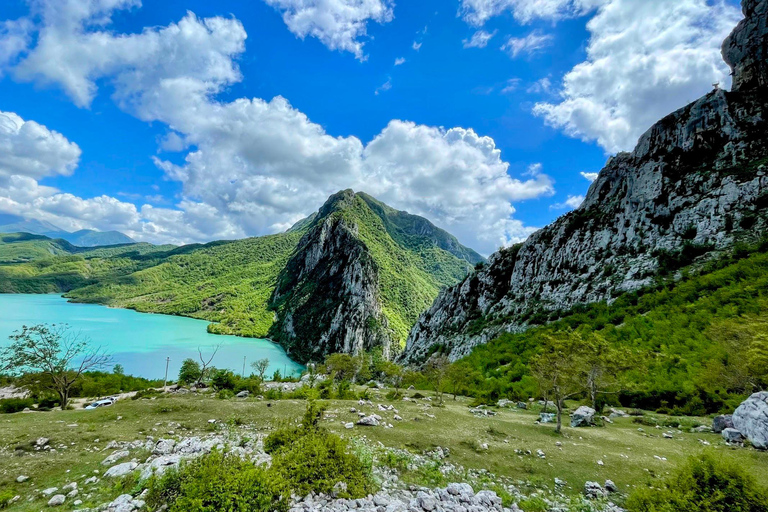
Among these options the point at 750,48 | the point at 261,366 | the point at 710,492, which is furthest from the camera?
the point at 261,366

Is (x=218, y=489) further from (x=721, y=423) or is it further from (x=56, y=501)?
(x=721, y=423)

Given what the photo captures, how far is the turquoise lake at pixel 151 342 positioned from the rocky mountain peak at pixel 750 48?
378 ft

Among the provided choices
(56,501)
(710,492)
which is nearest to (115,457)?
(56,501)

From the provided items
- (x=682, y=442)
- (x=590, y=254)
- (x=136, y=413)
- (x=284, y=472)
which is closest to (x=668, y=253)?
(x=590, y=254)

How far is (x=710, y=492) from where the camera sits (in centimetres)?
662

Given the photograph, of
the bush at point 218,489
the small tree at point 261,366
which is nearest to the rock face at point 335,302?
the small tree at point 261,366

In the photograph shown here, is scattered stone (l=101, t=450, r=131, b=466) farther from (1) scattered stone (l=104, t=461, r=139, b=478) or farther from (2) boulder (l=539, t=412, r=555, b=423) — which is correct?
(2) boulder (l=539, t=412, r=555, b=423)

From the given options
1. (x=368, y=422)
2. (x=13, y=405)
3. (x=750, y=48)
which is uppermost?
(x=750, y=48)

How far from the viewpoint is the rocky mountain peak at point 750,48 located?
4434 centimetres

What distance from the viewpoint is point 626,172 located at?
165 feet

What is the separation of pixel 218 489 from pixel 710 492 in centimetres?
1096

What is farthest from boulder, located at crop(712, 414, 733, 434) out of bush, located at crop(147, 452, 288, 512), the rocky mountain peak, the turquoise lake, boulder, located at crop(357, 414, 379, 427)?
the turquoise lake

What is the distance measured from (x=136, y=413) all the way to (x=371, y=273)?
13217 cm

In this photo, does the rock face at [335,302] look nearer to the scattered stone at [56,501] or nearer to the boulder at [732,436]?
the boulder at [732,436]
